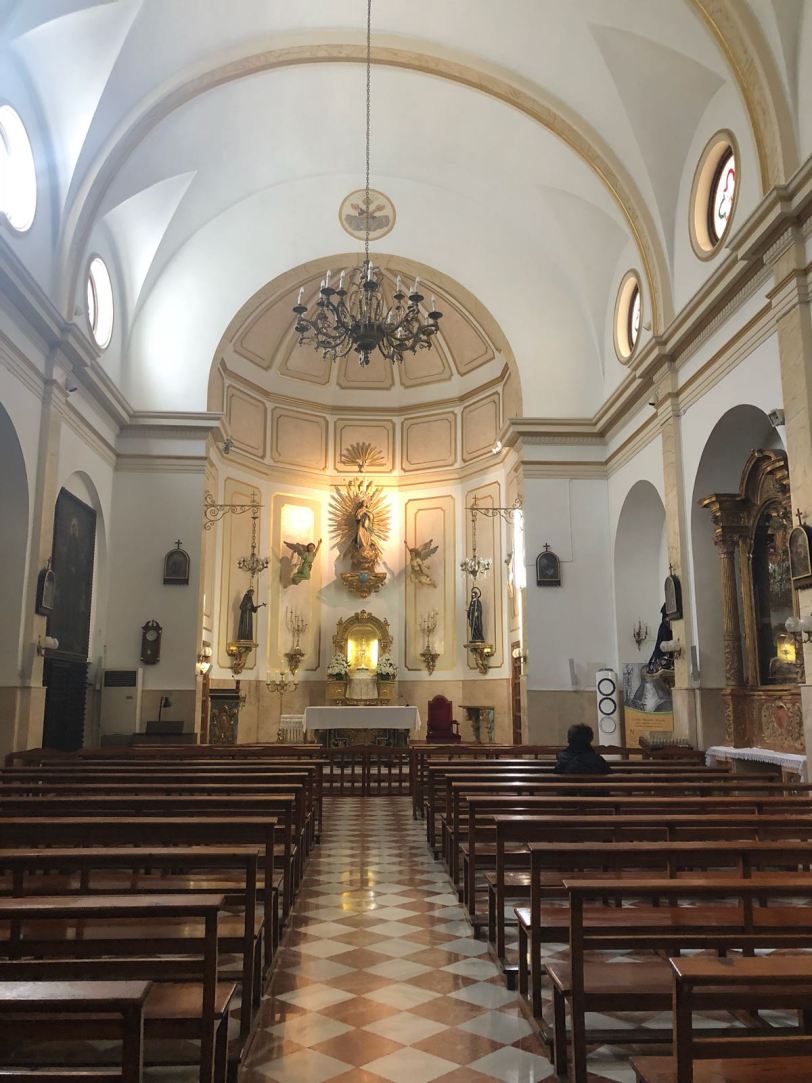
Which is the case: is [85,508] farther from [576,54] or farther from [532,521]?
[576,54]

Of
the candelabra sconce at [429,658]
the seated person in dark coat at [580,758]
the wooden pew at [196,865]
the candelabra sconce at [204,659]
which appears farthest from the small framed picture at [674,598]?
the wooden pew at [196,865]

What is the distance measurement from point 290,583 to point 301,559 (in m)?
0.57

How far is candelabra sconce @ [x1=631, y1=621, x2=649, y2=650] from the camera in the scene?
14.4 metres

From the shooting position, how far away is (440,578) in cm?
1909

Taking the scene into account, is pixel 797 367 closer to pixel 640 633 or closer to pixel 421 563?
pixel 640 633

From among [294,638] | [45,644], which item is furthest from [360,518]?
[45,644]

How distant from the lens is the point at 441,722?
16.9 meters

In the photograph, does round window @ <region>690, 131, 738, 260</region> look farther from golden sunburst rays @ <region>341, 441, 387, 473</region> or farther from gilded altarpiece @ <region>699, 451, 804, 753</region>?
golden sunburst rays @ <region>341, 441, 387, 473</region>

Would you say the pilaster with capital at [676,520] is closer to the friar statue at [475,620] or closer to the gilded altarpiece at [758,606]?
the gilded altarpiece at [758,606]

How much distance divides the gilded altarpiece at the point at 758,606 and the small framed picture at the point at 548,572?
4.14 meters

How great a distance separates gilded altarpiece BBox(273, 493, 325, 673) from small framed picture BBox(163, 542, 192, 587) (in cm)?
368

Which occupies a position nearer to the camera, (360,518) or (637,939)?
(637,939)

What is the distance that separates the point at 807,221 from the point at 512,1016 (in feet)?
25.0

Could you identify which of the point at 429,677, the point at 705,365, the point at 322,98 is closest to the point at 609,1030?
the point at 705,365
